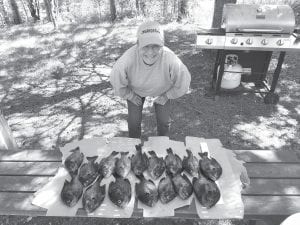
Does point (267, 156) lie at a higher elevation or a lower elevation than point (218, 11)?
lower

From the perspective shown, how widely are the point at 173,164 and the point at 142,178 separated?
1.19 ft

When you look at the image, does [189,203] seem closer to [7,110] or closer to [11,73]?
[7,110]

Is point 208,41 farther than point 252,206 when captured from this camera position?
Yes

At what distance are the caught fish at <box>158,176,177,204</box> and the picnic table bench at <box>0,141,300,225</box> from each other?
0.46 feet

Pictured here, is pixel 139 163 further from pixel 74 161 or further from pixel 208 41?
pixel 208 41

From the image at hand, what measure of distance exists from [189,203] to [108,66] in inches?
217

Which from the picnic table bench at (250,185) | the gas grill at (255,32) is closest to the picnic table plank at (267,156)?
the picnic table bench at (250,185)

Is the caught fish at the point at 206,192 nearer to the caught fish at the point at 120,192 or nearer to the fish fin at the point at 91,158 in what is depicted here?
the caught fish at the point at 120,192

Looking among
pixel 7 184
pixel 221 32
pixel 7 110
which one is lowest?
pixel 7 110

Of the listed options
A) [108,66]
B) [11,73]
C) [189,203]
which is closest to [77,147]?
[189,203]

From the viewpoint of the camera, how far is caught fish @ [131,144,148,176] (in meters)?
2.90

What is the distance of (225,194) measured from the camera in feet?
8.65

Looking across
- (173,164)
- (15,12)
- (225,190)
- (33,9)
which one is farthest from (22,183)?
(33,9)

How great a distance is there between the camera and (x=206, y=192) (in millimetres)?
2570
